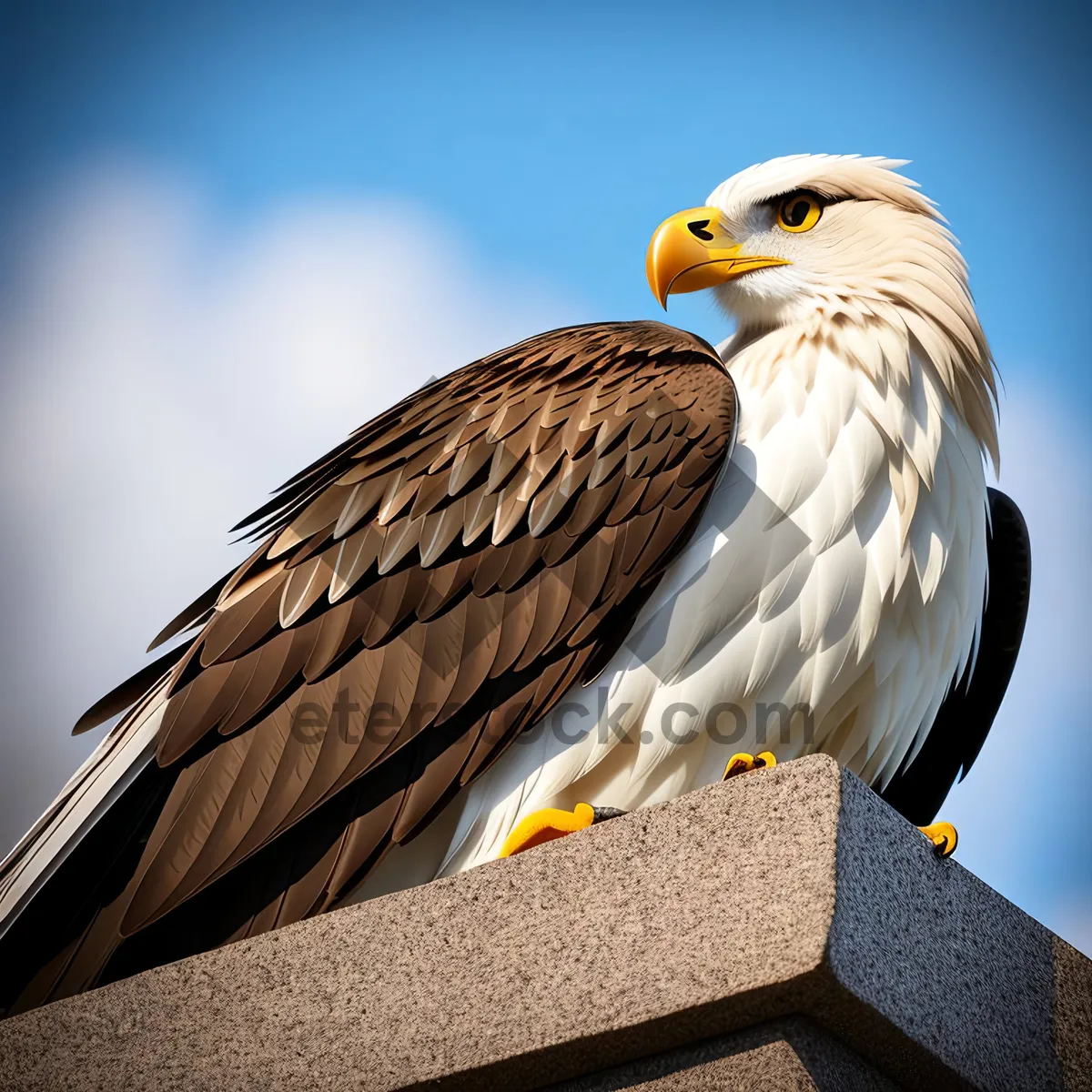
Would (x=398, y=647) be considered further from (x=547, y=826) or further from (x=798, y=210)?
(x=798, y=210)

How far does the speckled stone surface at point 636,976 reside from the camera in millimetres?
2412

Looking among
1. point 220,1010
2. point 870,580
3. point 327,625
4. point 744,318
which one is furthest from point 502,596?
point 744,318

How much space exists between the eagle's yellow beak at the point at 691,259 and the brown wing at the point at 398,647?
851 mm

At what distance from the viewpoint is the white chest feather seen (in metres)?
3.41

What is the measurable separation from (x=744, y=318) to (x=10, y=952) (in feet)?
9.73

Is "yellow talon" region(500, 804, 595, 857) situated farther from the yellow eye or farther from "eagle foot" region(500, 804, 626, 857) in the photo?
the yellow eye

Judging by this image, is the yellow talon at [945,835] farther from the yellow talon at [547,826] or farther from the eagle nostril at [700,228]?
the eagle nostril at [700,228]

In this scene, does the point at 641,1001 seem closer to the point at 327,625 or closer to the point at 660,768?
the point at 660,768

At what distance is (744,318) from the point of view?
14.7ft

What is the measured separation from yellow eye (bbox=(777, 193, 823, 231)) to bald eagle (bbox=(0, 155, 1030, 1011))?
3.09 feet

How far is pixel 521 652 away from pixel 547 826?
478 mm

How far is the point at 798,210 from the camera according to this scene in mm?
4613
